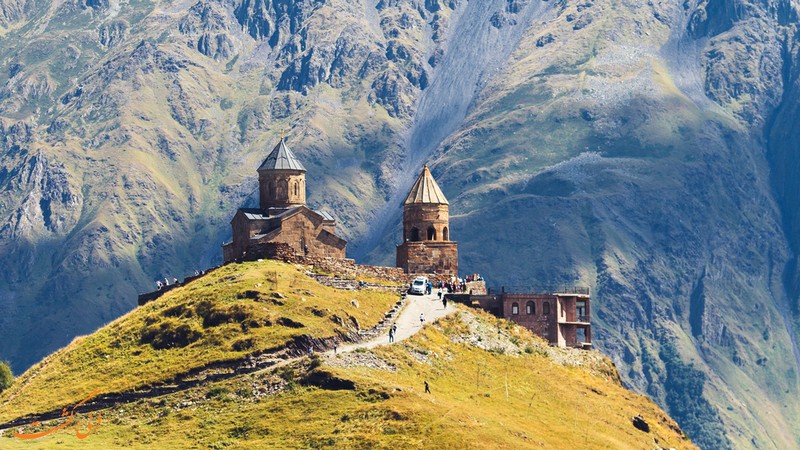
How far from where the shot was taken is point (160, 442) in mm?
94875

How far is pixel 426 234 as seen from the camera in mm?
A: 156750

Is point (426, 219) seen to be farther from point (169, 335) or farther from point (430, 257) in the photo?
point (169, 335)

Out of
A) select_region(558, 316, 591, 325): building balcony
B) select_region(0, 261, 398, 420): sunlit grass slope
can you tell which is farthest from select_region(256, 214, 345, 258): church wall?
select_region(0, 261, 398, 420): sunlit grass slope

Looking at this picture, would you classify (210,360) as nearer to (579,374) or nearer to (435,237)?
(579,374)

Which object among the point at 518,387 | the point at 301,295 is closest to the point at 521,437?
the point at 518,387

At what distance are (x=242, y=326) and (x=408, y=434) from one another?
20488 millimetres

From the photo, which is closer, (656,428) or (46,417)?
(46,417)

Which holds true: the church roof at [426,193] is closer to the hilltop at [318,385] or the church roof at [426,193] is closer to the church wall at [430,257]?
the church wall at [430,257]

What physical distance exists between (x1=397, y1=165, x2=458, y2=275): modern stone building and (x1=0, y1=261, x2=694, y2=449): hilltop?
19.3 metres

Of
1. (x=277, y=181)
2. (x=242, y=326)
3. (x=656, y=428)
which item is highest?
(x=277, y=181)

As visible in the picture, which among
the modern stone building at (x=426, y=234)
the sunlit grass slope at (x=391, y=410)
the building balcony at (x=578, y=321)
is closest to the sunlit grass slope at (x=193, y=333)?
the sunlit grass slope at (x=391, y=410)

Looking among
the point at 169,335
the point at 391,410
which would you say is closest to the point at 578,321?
the point at 169,335

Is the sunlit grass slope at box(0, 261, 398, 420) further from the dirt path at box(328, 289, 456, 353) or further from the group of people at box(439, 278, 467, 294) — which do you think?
the group of people at box(439, 278, 467, 294)

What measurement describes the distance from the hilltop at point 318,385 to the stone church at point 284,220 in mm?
17348
